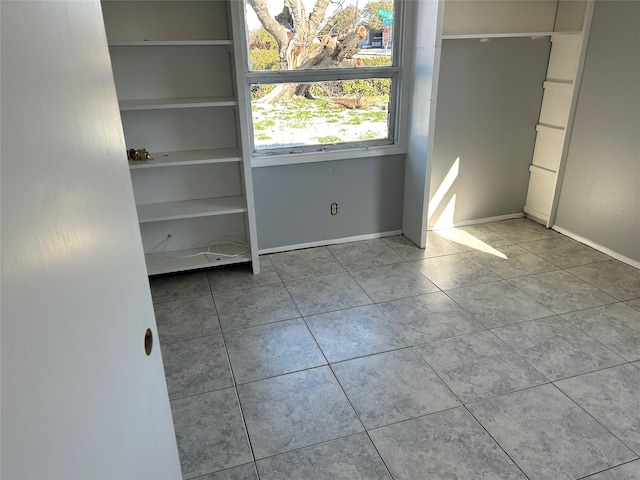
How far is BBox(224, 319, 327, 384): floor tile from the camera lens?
230cm

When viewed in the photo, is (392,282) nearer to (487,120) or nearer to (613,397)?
(613,397)

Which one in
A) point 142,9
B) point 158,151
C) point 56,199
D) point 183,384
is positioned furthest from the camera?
point 158,151

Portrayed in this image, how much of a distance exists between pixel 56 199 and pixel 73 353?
0.21 meters

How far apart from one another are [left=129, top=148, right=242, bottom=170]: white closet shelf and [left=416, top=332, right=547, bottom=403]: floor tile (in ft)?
5.38

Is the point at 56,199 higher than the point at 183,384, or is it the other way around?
the point at 56,199

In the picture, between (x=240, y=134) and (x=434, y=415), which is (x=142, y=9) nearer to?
(x=240, y=134)

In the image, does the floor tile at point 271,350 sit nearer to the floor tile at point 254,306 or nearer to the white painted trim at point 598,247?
the floor tile at point 254,306

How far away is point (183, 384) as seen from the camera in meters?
2.20

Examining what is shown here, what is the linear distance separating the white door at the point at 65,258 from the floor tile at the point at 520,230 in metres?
3.47

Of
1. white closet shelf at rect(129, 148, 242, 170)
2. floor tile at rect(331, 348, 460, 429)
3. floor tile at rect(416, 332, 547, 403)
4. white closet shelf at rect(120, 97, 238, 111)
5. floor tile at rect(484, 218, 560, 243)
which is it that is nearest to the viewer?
floor tile at rect(331, 348, 460, 429)

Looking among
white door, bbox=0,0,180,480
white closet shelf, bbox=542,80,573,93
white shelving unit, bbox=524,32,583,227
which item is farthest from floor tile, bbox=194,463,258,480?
white closet shelf, bbox=542,80,573,93

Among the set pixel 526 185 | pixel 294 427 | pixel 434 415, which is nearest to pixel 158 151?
pixel 294 427

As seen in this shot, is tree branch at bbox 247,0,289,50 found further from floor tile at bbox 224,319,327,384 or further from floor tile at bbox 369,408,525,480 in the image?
floor tile at bbox 369,408,525,480

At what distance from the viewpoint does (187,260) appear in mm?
3176
